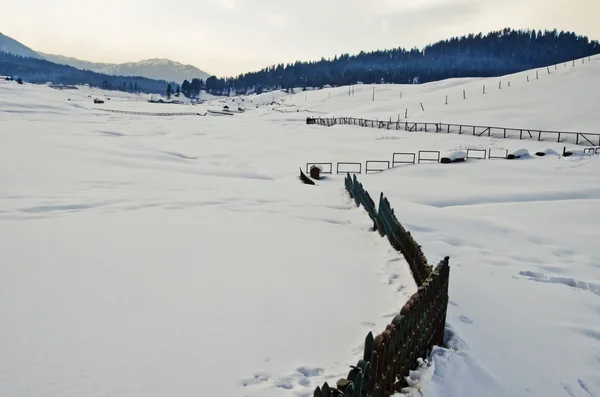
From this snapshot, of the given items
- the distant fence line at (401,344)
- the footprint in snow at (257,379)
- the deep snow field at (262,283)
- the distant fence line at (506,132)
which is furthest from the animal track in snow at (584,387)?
the distant fence line at (506,132)

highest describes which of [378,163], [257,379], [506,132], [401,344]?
[506,132]

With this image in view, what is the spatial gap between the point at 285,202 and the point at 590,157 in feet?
77.0

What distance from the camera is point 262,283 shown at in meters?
8.38

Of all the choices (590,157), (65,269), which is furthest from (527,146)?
(65,269)

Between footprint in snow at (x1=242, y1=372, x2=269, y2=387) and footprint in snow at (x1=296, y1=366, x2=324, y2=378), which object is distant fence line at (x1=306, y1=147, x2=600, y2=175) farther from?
footprint in snow at (x1=242, y1=372, x2=269, y2=387)

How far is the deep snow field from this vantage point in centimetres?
543

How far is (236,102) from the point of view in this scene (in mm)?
190375

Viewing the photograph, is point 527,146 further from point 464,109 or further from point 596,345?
point 596,345

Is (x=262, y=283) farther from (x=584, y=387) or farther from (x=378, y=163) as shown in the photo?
(x=378, y=163)

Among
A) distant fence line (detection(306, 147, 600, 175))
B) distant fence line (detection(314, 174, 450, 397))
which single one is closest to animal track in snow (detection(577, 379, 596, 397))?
distant fence line (detection(314, 174, 450, 397))

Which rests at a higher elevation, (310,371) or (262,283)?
(262,283)

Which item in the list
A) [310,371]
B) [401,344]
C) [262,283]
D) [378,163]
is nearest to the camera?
[401,344]

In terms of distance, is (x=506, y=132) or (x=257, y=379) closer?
(x=257, y=379)

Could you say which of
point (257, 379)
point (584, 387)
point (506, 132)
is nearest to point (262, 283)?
point (257, 379)
